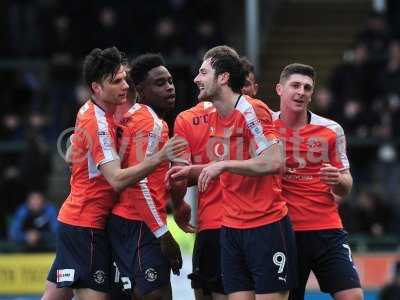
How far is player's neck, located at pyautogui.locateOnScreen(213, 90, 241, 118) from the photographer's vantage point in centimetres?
905

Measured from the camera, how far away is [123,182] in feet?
29.3

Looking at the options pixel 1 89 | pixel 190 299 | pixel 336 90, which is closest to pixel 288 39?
pixel 336 90

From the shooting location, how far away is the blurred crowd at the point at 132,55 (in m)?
16.7

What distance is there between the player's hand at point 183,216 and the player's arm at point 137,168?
0.79 metres

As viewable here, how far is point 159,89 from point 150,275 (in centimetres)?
144

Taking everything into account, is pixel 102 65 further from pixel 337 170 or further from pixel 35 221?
pixel 35 221

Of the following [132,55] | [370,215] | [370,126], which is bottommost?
[370,215]

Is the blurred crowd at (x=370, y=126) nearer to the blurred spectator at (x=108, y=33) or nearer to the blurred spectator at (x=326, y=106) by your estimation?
the blurred spectator at (x=326, y=106)

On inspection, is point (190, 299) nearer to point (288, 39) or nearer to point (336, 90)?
point (336, 90)

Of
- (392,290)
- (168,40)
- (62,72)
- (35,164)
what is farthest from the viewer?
(168,40)

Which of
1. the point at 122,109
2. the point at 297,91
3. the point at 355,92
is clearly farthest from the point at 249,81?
the point at 355,92

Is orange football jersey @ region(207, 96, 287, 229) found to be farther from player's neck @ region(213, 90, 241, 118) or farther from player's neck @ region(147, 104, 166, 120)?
player's neck @ region(147, 104, 166, 120)

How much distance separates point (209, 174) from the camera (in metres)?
8.69

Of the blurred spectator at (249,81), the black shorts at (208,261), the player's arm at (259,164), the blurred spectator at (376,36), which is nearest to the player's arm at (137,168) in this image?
the player's arm at (259,164)
